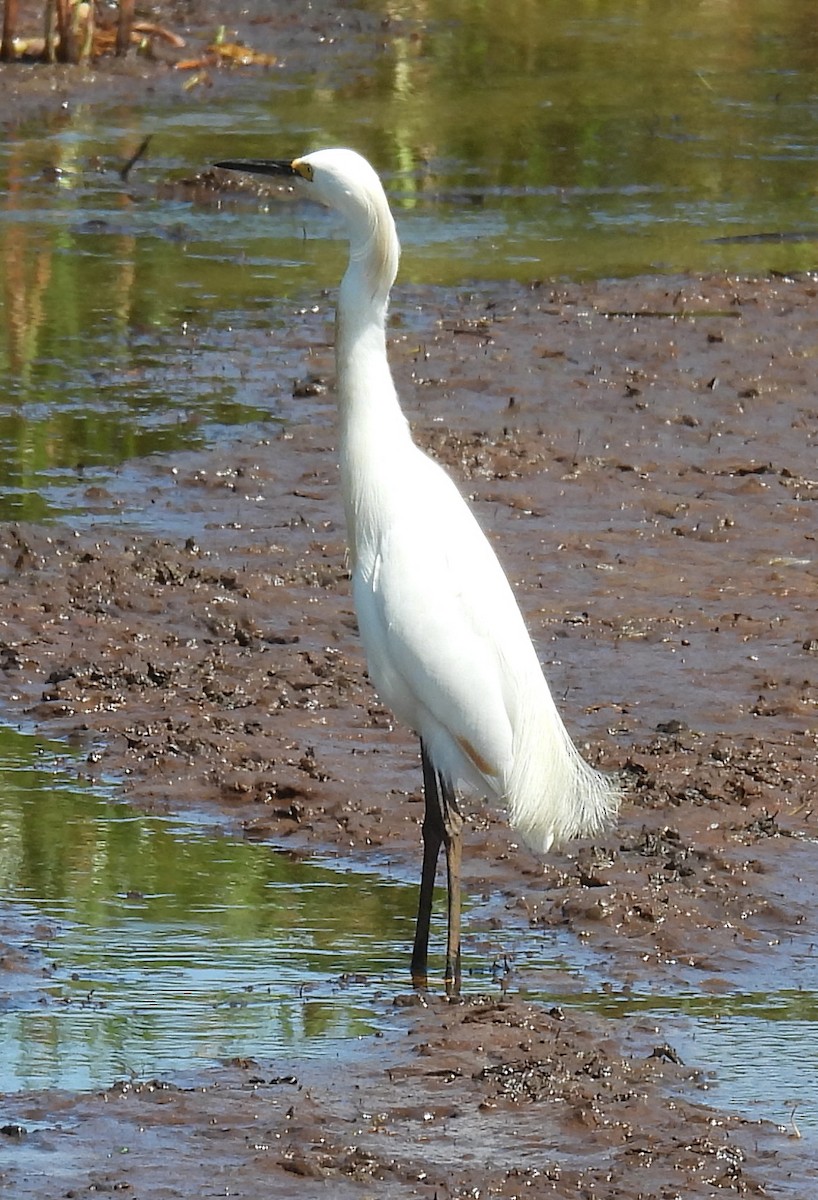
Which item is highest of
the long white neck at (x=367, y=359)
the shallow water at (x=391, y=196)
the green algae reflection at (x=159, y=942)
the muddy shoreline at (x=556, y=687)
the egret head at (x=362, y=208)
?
the egret head at (x=362, y=208)

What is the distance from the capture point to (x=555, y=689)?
21.0 feet

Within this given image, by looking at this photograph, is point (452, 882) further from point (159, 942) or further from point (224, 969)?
point (159, 942)

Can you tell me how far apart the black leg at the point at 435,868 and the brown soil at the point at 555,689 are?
14cm

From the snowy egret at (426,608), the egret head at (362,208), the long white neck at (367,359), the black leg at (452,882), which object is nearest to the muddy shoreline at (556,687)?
the black leg at (452,882)

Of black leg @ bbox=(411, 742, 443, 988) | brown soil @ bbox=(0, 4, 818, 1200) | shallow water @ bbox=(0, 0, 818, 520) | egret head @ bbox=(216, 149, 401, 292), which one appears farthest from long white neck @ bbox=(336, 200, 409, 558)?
shallow water @ bbox=(0, 0, 818, 520)

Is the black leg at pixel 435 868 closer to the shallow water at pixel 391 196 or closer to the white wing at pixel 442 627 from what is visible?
the white wing at pixel 442 627

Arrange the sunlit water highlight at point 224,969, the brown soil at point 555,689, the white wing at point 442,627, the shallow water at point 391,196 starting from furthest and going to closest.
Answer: the shallow water at point 391,196, the white wing at point 442,627, the sunlit water highlight at point 224,969, the brown soil at point 555,689

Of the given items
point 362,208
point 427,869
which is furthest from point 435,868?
point 362,208

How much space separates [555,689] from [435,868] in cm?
163

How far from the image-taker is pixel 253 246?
40.0 feet

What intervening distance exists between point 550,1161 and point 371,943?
3.80ft

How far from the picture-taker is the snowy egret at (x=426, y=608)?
15.3 ft

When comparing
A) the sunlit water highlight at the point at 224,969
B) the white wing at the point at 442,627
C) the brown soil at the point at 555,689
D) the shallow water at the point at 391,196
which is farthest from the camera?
the shallow water at the point at 391,196

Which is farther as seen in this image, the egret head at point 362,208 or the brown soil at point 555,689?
the egret head at point 362,208
